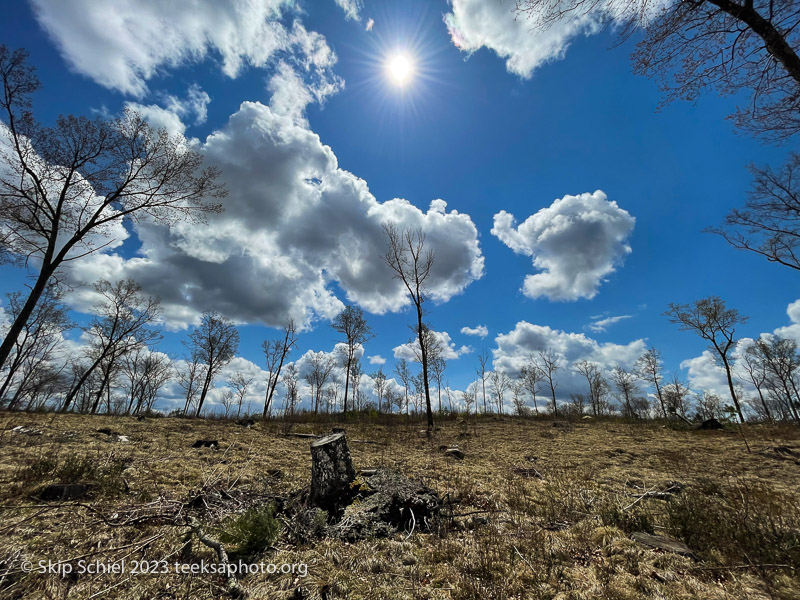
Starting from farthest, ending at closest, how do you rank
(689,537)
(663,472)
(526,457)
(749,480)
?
(526,457), (663,472), (749,480), (689,537)

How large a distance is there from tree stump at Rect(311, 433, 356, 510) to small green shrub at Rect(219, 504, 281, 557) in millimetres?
1170

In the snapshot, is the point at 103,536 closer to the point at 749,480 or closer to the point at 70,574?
Answer: the point at 70,574

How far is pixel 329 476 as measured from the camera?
449 cm

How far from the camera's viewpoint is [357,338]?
33.4 meters

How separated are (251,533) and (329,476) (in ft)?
Answer: 4.70

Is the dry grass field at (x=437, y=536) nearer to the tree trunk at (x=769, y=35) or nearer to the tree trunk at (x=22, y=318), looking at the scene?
the tree trunk at (x=22, y=318)

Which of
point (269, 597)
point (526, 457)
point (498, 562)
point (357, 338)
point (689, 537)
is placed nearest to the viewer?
point (269, 597)

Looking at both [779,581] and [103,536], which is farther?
[103,536]

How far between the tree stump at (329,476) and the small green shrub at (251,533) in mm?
1170

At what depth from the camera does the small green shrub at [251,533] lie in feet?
10.2

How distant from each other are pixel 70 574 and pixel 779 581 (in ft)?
20.0

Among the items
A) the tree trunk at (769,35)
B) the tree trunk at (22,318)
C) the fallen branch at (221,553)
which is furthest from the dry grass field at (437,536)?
the tree trunk at (769,35)

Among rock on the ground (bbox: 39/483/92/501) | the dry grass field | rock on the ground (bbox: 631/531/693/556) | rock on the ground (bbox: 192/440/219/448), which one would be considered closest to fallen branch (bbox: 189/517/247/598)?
the dry grass field

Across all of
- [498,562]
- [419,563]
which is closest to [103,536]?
[419,563]
